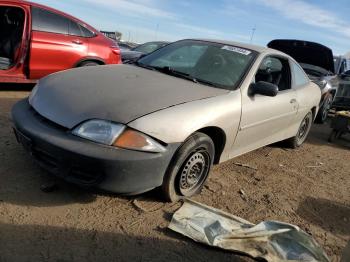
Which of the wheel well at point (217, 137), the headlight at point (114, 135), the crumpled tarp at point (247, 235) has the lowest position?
the crumpled tarp at point (247, 235)

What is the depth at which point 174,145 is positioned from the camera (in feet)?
10.7

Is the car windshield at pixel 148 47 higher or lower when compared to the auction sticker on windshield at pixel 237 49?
lower

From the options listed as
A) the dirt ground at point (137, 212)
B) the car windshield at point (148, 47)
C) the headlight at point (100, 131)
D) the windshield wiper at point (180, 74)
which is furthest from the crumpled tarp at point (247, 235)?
the car windshield at point (148, 47)

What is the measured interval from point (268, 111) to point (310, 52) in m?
5.29

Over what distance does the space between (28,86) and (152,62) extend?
4094mm

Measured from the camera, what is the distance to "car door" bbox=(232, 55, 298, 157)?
4.23 meters

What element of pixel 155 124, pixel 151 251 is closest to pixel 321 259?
pixel 151 251

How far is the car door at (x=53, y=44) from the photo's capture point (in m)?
6.70

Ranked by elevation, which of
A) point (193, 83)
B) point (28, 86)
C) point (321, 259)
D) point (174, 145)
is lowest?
point (28, 86)

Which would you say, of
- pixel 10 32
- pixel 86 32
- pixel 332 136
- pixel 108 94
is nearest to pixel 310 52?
pixel 332 136

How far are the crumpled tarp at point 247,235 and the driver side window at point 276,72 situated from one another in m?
1.95

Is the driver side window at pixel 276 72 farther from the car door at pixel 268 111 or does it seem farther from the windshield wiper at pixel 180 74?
the windshield wiper at pixel 180 74

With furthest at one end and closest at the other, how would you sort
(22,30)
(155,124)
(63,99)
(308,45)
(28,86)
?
(308,45), (28,86), (22,30), (63,99), (155,124)

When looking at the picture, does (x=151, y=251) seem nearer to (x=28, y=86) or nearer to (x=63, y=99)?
(x=63, y=99)
